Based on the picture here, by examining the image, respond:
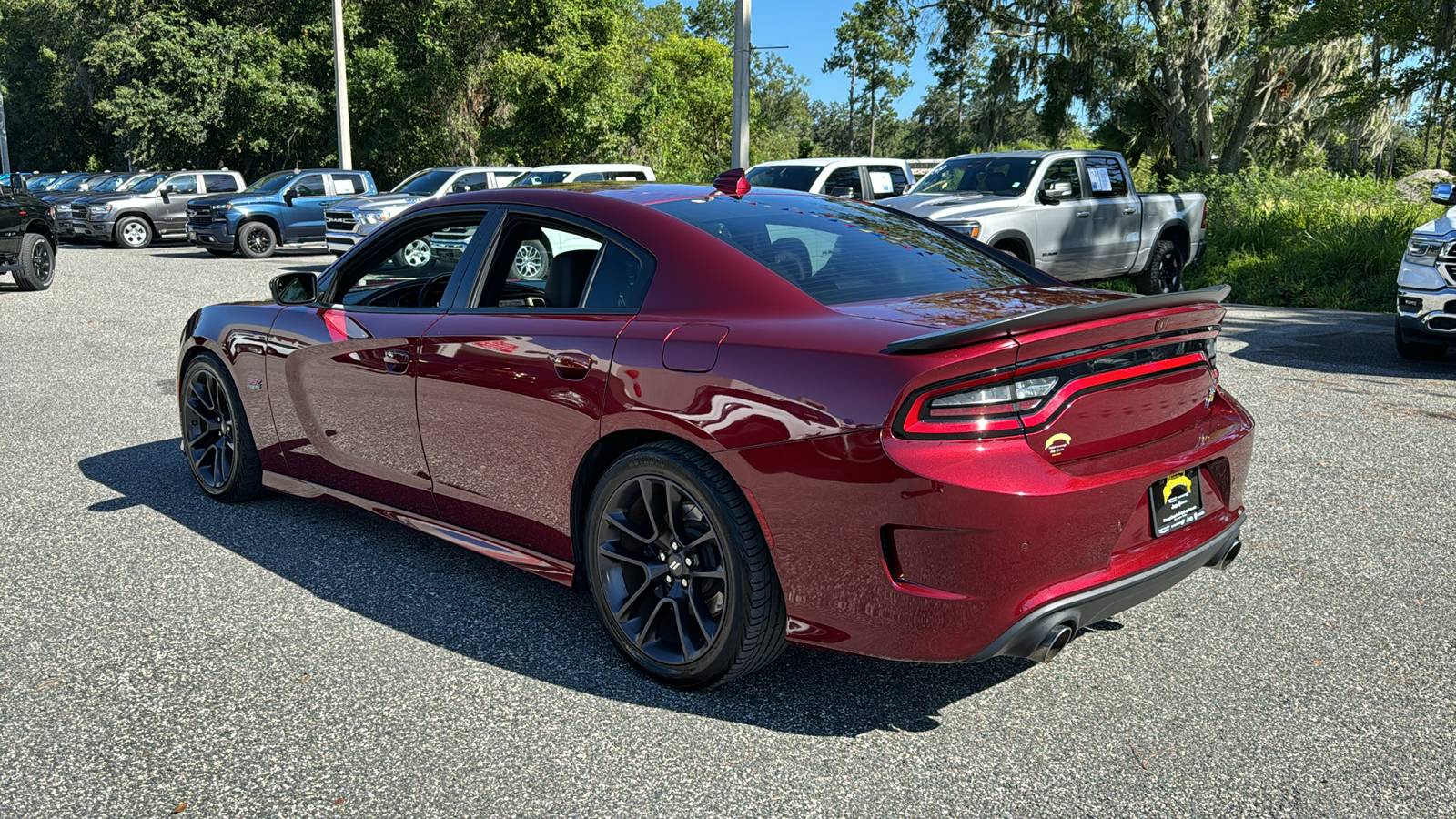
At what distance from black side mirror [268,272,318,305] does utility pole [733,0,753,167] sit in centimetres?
1281

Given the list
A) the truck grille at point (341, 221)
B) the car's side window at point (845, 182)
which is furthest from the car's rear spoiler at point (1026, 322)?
the truck grille at point (341, 221)

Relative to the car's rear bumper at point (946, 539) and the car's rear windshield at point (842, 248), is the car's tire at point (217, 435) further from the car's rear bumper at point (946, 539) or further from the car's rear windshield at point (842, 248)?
the car's rear bumper at point (946, 539)

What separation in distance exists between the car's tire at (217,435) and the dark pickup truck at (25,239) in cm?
1174

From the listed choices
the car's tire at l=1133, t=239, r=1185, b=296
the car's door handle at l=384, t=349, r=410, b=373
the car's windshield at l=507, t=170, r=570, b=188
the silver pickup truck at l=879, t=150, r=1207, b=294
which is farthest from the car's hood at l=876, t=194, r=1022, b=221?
the car's door handle at l=384, t=349, r=410, b=373

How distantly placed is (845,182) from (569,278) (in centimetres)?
1293

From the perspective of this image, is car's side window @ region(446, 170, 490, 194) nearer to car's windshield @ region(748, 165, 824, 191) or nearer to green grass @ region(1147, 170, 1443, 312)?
car's windshield @ region(748, 165, 824, 191)

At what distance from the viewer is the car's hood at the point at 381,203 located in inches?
758

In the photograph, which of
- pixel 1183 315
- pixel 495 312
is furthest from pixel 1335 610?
pixel 495 312

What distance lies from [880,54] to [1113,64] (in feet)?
147

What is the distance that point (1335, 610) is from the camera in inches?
165

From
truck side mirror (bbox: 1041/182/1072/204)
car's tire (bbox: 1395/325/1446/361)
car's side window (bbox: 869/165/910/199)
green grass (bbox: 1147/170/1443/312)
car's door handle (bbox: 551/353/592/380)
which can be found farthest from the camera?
car's side window (bbox: 869/165/910/199)

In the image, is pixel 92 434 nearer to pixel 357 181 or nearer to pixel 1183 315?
pixel 1183 315

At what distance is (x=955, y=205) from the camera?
487 inches

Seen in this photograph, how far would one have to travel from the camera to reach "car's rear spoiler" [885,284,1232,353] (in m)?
2.90
